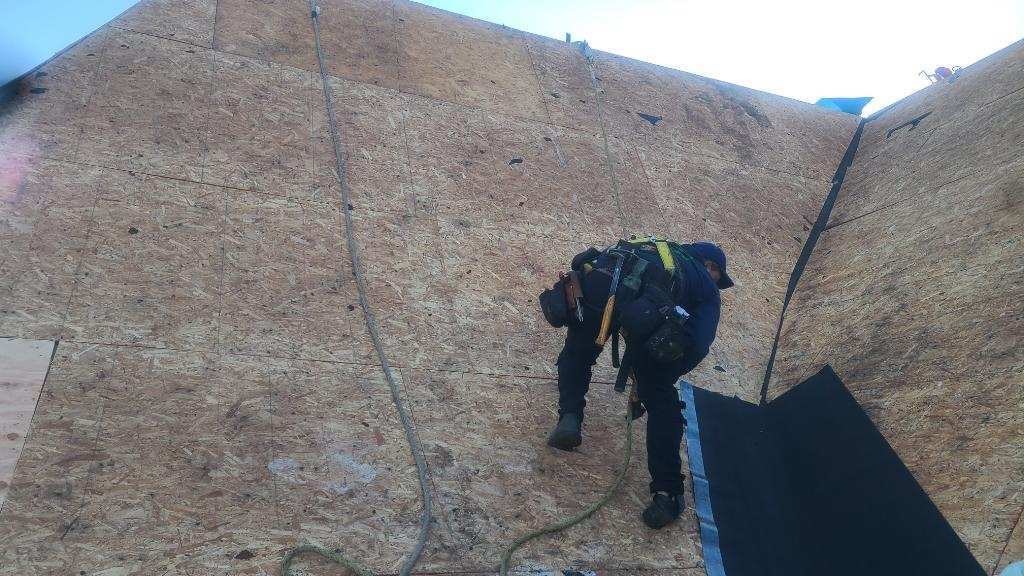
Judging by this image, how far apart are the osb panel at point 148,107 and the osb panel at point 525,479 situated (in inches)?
99.8

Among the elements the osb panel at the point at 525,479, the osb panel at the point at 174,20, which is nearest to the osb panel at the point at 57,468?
the osb panel at the point at 525,479

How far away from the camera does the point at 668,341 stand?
3.73 meters

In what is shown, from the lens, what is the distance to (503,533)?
144 inches

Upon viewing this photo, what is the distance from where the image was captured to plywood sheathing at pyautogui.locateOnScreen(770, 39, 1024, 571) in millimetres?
3871

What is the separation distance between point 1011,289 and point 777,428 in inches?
68.0

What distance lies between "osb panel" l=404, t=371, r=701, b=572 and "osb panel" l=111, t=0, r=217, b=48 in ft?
13.1

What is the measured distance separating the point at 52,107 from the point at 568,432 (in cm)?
437

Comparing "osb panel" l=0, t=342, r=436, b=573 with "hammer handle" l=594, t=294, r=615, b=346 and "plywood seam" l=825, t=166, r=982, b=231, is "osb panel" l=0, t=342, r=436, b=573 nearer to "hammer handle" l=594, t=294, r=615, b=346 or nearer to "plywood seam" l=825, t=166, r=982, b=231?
"hammer handle" l=594, t=294, r=615, b=346

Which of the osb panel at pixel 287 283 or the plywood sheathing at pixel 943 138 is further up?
the plywood sheathing at pixel 943 138

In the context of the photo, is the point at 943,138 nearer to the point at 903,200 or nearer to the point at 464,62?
the point at 903,200

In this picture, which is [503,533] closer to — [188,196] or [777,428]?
[777,428]

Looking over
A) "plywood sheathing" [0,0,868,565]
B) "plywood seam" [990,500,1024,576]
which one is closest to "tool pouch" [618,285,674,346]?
"plywood sheathing" [0,0,868,565]

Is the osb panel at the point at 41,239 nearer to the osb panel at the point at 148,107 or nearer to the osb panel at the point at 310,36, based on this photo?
the osb panel at the point at 148,107

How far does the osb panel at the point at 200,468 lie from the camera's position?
10.0ft
